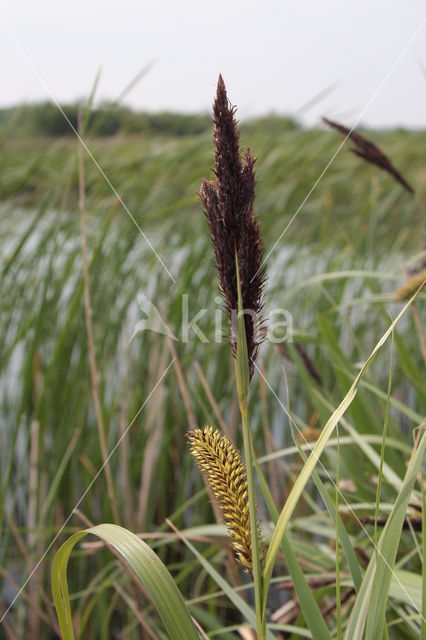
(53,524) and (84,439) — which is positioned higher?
(84,439)

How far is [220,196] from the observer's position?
0.39 meters

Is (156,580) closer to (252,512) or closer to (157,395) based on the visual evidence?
(252,512)

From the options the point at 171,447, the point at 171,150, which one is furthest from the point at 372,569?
the point at 171,150

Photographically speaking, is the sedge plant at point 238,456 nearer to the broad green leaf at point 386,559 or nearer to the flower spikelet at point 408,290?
the broad green leaf at point 386,559

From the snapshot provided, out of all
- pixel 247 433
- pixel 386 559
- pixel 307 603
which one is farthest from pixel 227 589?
pixel 247 433

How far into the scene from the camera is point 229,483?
43 cm

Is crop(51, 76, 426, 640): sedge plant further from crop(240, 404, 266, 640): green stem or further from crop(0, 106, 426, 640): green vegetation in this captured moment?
crop(0, 106, 426, 640): green vegetation

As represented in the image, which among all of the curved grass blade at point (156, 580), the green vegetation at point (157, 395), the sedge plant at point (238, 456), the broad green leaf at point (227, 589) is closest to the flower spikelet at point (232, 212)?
the sedge plant at point (238, 456)

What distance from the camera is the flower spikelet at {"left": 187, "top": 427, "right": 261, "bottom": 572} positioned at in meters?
0.43

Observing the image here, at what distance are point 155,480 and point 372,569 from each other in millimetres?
1327

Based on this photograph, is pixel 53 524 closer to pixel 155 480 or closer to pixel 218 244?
pixel 155 480

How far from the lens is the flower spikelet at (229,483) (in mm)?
432

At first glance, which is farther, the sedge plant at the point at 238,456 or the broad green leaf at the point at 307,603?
the broad green leaf at the point at 307,603

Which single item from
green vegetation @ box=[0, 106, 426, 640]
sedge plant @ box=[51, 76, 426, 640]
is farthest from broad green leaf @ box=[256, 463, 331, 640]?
green vegetation @ box=[0, 106, 426, 640]
